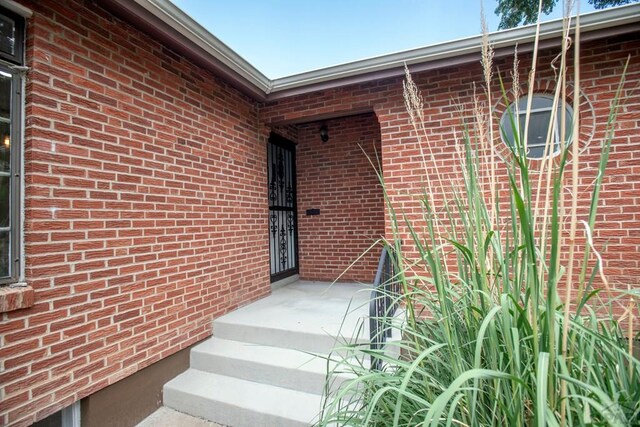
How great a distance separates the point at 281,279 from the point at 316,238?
3.09ft

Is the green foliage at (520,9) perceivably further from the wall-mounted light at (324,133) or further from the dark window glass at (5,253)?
the dark window glass at (5,253)

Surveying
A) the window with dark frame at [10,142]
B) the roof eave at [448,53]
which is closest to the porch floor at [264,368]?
the window with dark frame at [10,142]

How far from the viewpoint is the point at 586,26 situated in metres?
2.68

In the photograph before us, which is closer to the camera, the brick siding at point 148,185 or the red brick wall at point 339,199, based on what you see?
the brick siding at point 148,185

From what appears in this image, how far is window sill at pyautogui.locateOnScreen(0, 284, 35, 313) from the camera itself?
1747 mm

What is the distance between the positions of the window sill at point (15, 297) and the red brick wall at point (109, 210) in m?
0.06

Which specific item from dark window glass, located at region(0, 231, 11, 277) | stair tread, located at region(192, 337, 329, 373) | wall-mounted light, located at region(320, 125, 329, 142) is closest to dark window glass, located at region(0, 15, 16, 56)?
dark window glass, located at region(0, 231, 11, 277)

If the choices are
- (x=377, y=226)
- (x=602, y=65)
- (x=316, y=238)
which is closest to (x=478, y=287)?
(x=602, y=65)

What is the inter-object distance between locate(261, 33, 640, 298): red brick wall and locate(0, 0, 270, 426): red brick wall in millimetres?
1889

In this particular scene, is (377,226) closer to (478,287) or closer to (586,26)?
(586,26)

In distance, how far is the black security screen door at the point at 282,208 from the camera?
5.02m

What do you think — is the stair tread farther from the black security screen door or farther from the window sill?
the black security screen door

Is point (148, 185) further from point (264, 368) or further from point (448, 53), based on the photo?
point (448, 53)

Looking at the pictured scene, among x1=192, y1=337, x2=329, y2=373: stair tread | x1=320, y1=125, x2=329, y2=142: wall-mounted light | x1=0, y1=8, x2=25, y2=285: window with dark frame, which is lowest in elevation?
A: x1=192, y1=337, x2=329, y2=373: stair tread
